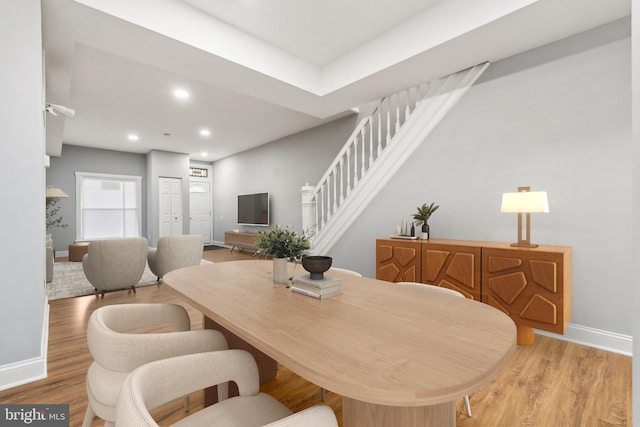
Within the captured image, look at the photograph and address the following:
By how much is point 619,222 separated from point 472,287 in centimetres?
123

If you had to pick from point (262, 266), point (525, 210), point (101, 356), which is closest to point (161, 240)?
point (262, 266)

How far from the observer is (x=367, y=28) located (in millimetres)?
2980

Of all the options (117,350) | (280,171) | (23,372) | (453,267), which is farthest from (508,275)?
(280,171)

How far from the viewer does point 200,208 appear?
364 inches

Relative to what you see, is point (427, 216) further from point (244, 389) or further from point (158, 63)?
point (158, 63)

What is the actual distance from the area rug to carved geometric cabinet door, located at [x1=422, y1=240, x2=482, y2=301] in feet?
13.2

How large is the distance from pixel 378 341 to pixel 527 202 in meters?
2.23

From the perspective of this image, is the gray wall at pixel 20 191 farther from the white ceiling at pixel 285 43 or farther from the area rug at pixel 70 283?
A: the area rug at pixel 70 283

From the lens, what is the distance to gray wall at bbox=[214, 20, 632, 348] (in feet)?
7.89

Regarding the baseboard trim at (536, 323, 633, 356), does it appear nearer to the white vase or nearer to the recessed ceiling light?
the white vase

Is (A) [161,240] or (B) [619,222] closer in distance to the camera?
(B) [619,222]

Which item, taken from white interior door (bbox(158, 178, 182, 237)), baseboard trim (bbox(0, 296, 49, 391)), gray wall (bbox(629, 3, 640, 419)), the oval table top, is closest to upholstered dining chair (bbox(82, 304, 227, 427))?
the oval table top

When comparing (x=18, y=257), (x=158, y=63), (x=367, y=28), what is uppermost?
(x=367, y=28)

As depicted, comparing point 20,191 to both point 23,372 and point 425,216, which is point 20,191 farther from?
point 425,216
